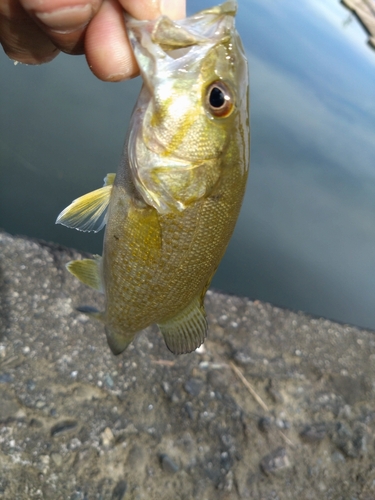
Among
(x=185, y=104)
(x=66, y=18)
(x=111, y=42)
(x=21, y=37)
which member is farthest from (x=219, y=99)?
(x=21, y=37)

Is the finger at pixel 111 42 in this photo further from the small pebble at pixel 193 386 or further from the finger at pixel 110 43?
the small pebble at pixel 193 386

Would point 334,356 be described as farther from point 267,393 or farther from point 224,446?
point 224,446

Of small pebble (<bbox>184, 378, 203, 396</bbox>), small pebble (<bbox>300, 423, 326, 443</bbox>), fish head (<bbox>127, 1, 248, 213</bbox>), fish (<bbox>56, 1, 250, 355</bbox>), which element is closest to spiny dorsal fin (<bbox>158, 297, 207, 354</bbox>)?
fish (<bbox>56, 1, 250, 355</bbox>)

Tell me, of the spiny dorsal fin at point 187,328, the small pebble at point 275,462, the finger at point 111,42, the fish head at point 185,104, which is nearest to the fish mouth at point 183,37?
the fish head at point 185,104

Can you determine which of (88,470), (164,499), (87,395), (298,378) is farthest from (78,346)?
(298,378)

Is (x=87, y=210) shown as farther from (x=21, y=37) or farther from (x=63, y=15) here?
(x=21, y=37)

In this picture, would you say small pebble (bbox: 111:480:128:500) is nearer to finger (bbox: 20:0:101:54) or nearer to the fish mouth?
the fish mouth
